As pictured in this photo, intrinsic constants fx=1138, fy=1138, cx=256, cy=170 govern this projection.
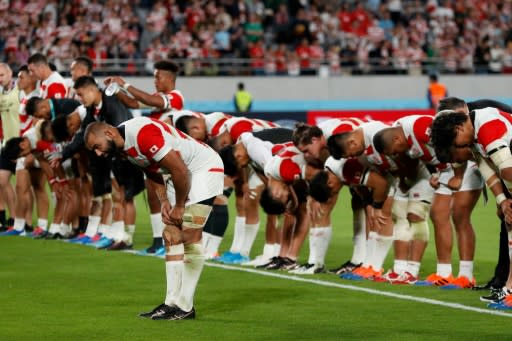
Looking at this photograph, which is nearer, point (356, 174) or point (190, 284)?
point (190, 284)

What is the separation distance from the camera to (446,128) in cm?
955

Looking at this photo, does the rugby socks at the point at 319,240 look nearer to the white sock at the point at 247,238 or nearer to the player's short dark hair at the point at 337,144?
the player's short dark hair at the point at 337,144

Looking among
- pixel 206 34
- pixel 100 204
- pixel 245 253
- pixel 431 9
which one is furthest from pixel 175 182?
pixel 431 9

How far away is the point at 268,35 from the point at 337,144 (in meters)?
24.5

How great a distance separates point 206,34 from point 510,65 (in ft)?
33.6

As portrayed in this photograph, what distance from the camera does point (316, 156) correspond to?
41.3 ft

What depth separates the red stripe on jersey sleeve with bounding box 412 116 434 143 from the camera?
437 inches

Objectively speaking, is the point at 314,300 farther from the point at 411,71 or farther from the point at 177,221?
the point at 411,71

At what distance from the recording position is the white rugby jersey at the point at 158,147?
9336mm

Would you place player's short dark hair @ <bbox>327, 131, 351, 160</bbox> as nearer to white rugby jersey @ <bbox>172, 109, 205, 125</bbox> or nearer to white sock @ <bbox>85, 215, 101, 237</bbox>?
white rugby jersey @ <bbox>172, 109, 205, 125</bbox>

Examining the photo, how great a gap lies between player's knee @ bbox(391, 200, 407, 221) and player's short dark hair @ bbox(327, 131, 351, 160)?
83cm

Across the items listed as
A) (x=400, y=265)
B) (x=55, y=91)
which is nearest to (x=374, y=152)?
(x=400, y=265)

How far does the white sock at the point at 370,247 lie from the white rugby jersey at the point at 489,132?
269 centimetres

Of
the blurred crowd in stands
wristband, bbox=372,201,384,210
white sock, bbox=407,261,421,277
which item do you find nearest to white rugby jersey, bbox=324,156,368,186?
wristband, bbox=372,201,384,210
